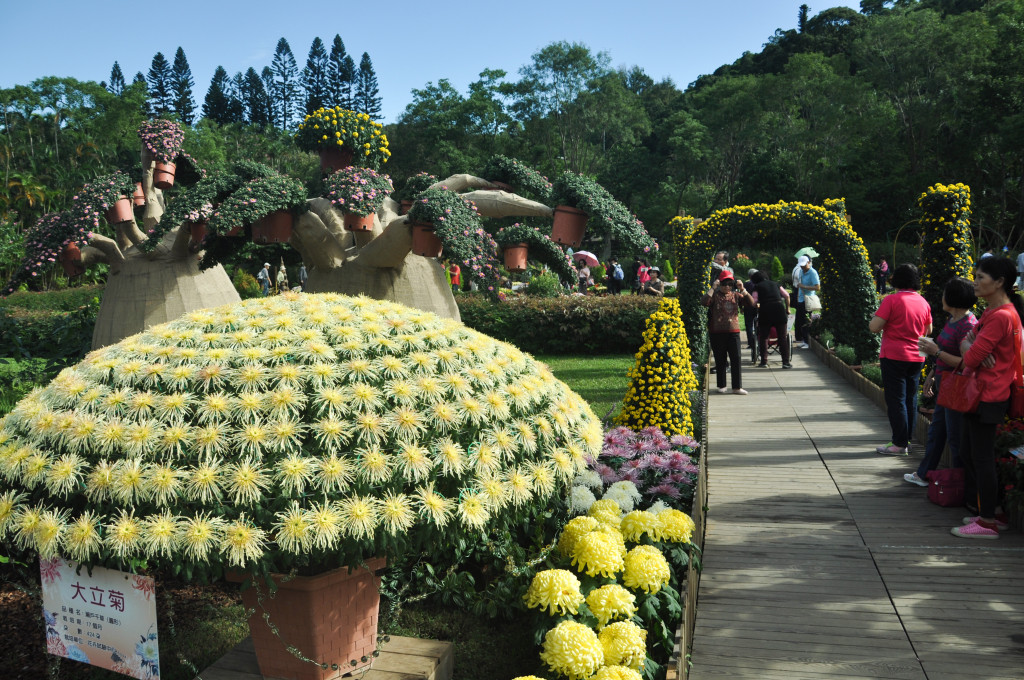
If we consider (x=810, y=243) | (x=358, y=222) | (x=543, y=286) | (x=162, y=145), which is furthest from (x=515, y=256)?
(x=543, y=286)

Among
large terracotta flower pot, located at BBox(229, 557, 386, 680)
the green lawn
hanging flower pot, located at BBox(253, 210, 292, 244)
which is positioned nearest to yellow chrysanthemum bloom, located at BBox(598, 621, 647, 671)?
large terracotta flower pot, located at BBox(229, 557, 386, 680)

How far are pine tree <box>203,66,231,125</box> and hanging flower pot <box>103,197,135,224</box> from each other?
74743 millimetres

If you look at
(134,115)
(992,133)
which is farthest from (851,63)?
(134,115)

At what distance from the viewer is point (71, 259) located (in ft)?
23.2

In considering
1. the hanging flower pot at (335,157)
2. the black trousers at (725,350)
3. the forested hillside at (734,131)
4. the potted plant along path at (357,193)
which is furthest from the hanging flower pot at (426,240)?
the forested hillside at (734,131)

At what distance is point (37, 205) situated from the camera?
114 ft

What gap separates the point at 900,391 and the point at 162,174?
692 centimetres

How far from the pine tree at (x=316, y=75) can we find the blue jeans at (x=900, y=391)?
72138 millimetres

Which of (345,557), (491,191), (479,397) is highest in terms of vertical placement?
(491,191)

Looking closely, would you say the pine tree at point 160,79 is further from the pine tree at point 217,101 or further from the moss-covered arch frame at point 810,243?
the moss-covered arch frame at point 810,243

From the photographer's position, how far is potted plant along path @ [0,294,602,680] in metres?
2.22

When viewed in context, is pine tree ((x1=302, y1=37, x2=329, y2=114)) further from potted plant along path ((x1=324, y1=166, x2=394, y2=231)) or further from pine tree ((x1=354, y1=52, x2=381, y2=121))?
potted plant along path ((x1=324, y1=166, x2=394, y2=231))

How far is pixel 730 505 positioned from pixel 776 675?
2.22 meters

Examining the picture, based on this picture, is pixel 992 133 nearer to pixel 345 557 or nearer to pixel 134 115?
pixel 345 557
